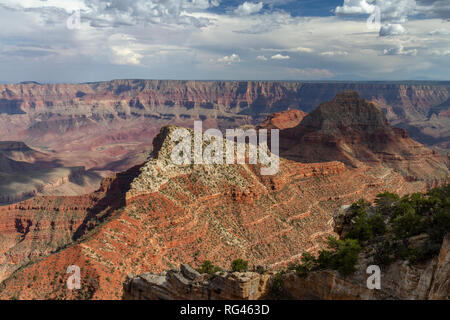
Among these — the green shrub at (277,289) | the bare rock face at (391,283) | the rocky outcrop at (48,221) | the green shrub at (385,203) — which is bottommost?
the rocky outcrop at (48,221)

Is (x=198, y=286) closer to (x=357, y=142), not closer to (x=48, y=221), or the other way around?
(x=48, y=221)

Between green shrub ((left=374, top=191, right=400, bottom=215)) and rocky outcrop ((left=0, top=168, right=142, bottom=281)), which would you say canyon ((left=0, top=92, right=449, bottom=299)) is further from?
green shrub ((left=374, top=191, right=400, bottom=215))

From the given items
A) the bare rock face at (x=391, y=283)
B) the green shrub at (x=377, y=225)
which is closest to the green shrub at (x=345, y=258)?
the bare rock face at (x=391, y=283)

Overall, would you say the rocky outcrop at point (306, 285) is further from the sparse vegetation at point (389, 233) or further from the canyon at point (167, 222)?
the canyon at point (167, 222)

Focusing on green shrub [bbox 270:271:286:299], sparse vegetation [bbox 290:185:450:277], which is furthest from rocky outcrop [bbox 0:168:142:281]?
sparse vegetation [bbox 290:185:450:277]

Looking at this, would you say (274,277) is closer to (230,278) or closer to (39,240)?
(230,278)

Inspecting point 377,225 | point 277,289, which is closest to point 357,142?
point 377,225

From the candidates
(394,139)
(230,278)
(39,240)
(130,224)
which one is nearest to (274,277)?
(230,278)
